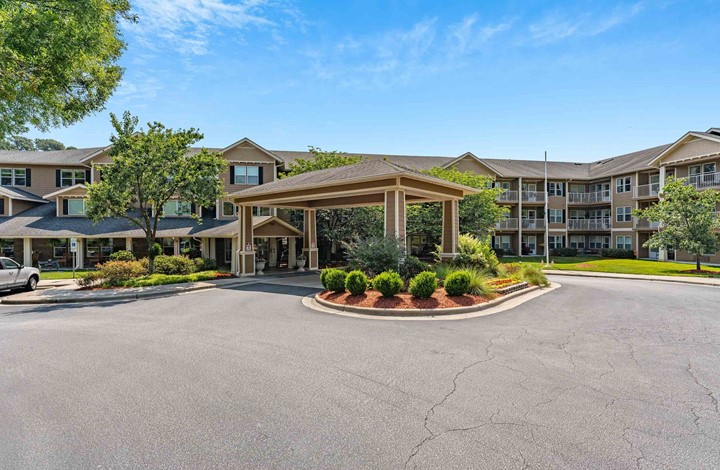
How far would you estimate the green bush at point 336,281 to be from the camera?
1259cm

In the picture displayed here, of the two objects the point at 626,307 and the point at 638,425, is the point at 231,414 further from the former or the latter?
the point at 626,307

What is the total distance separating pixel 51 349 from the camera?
7320mm

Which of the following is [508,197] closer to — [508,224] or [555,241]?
[508,224]

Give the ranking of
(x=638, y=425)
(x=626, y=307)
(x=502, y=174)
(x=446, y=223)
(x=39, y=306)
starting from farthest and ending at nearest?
1. (x=502, y=174)
2. (x=446, y=223)
3. (x=39, y=306)
4. (x=626, y=307)
5. (x=638, y=425)

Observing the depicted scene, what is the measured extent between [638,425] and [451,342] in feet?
11.7

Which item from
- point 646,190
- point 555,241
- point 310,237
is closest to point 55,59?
point 310,237

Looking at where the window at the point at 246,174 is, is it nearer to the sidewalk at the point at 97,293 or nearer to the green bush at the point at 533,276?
the sidewalk at the point at 97,293

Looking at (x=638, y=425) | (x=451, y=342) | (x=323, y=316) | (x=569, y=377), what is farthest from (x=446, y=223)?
(x=638, y=425)

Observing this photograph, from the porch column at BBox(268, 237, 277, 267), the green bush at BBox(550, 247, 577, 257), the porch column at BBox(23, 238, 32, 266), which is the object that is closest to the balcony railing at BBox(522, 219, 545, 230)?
the green bush at BBox(550, 247, 577, 257)

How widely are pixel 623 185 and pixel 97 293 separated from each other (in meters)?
40.6

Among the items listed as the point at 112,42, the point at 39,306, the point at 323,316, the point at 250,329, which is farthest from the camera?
the point at 39,306

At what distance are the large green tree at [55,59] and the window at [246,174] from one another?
1600cm

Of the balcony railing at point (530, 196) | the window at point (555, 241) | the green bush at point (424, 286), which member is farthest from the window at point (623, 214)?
the green bush at point (424, 286)

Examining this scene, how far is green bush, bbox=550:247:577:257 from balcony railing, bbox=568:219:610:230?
2.36 meters
